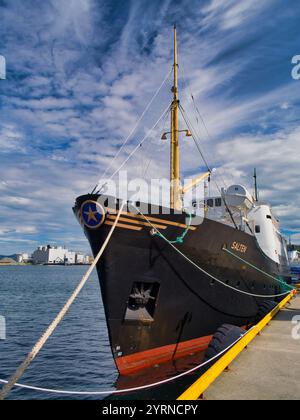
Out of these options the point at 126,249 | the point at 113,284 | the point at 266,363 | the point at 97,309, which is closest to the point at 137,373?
the point at 113,284

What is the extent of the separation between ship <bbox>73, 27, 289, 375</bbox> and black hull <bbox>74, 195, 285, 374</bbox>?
24mm

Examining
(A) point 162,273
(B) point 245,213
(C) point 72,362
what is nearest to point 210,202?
(B) point 245,213

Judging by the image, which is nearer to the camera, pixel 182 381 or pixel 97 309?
pixel 182 381

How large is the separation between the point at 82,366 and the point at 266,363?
8.68m

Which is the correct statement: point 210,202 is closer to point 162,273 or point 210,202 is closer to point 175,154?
point 175,154

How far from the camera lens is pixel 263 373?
6008 mm

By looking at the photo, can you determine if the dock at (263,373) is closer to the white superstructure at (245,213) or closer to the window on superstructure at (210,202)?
the white superstructure at (245,213)

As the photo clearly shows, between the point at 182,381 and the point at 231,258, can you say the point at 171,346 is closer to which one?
the point at 182,381

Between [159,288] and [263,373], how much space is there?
4.34 metres

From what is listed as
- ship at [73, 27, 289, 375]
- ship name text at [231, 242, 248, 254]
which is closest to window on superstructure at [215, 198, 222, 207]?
ship name text at [231, 242, 248, 254]

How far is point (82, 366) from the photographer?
506 inches

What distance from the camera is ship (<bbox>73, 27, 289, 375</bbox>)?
30.7 ft

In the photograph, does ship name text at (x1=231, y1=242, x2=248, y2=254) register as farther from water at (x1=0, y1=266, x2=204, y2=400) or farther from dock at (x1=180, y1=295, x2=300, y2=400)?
water at (x1=0, y1=266, x2=204, y2=400)

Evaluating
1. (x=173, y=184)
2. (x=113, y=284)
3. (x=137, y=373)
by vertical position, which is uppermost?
(x=173, y=184)
